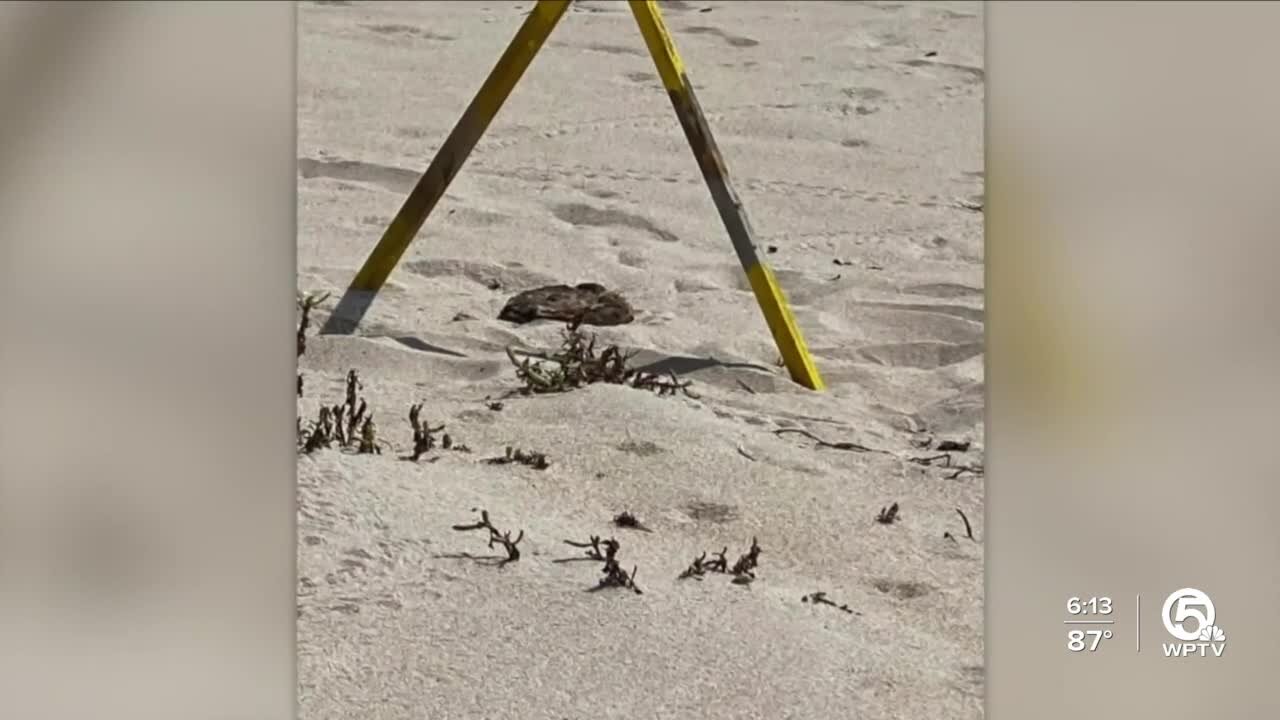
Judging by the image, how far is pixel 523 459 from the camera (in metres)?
1.73

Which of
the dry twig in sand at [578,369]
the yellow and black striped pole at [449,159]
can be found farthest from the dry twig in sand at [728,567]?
the yellow and black striped pole at [449,159]

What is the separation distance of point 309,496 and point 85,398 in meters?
0.35

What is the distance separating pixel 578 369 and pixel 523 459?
0.51 ft

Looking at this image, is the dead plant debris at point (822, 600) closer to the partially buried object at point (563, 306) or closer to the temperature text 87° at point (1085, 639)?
the temperature text 87° at point (1085, 639)

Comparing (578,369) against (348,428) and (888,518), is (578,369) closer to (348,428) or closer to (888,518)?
(348,428)

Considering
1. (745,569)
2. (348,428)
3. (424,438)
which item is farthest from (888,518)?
(348,428)

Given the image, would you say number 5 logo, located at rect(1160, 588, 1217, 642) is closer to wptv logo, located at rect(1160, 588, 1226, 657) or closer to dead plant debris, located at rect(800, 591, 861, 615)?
wptv logo, located at rect(1160, 588, 1226, 657)

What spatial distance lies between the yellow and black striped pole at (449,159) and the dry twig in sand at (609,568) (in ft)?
1.55

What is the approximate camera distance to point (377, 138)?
68.5 inches

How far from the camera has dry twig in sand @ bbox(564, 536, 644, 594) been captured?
5.63ft

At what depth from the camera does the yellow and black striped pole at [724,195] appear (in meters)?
1.76

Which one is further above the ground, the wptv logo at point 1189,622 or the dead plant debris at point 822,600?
the dead plant debris at point 822,600

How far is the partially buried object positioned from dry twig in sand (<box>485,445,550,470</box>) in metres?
0.19

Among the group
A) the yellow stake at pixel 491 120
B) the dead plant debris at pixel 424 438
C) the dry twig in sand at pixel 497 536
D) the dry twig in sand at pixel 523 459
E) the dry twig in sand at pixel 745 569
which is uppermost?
the yellow stake at pixel 491 120
